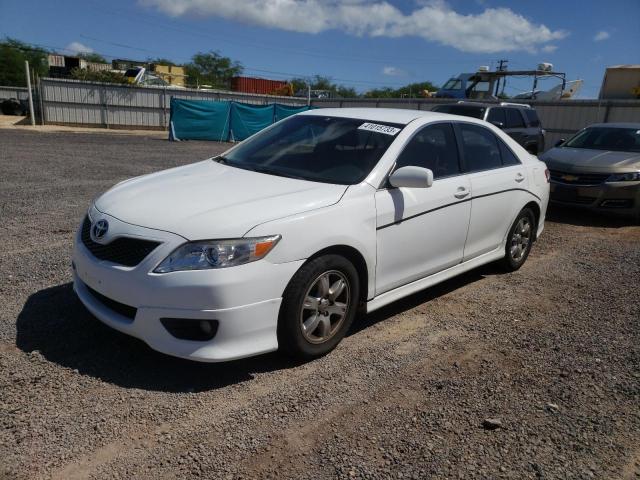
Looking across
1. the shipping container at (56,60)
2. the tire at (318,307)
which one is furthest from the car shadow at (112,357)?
the shipping container at (56,60)

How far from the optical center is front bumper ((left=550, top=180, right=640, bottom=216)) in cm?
823

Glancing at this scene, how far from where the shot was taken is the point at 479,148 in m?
5.02

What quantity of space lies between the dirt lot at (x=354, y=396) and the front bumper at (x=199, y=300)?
286 millimetres

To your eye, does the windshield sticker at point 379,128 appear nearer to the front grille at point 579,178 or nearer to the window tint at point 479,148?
the window tint at point 479,148

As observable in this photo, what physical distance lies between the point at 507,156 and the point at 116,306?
3.96 m

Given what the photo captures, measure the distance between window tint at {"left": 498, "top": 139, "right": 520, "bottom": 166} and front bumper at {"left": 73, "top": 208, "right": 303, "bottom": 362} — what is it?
2.99 meters

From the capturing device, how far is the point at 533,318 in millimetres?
4566

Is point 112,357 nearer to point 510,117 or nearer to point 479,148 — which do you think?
point 479,148

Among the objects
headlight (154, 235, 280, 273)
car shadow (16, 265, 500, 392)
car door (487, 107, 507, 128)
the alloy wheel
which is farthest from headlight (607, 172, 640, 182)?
headlight (154, 235, 280, 273)

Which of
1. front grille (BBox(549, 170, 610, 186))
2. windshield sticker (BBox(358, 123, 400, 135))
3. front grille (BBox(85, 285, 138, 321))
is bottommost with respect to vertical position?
front grille (BBox(85, 285, 138, 321))

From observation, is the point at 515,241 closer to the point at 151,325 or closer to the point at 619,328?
the point at 619,328

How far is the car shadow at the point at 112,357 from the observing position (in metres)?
3.24

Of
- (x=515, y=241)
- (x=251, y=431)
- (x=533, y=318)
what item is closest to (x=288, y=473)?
(x=251, y=431)

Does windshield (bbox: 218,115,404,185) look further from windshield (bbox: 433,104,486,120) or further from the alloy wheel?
windshield (bbox: 433,104,486,120)
